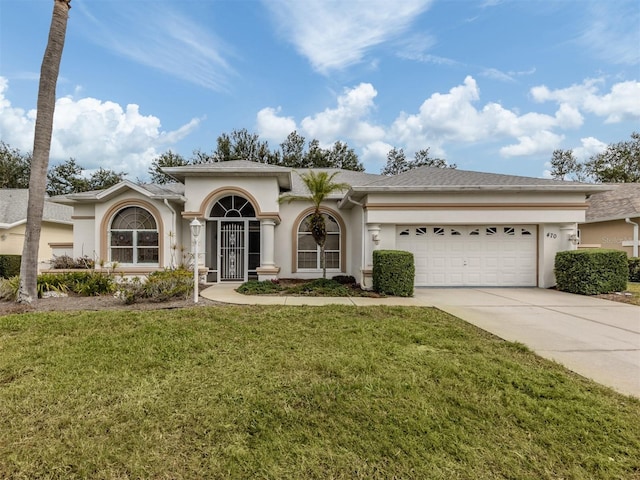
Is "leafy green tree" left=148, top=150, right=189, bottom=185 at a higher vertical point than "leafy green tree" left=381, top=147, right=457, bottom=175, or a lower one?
lower

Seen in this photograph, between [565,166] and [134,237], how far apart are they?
137 ft

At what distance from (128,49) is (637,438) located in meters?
16.3

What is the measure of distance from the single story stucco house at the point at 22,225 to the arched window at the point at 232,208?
29.4 ft

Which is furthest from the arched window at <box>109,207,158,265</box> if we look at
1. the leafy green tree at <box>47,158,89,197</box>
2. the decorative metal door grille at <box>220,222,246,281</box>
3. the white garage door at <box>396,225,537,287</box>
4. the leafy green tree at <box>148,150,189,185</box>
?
the leafy green tree at <box>47,158,89,197</box>

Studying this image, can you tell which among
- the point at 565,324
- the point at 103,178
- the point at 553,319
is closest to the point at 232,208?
the point at 553,319

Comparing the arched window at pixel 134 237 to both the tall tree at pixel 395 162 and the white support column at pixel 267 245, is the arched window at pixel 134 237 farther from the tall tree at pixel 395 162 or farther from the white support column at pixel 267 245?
the tall tree at pixel 395 162

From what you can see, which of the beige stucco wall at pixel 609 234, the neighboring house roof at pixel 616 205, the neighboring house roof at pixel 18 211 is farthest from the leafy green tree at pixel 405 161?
the neighboring house roof at pixel 18 211

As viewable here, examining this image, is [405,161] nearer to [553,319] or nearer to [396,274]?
[396,274]

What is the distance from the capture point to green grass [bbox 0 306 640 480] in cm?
257

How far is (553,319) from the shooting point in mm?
6992

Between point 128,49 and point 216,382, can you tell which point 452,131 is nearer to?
point 128,49

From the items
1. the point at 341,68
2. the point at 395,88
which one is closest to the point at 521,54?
the point at 395,88

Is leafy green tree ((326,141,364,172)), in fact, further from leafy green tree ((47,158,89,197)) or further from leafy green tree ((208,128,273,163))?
leafy green tree ((47,158,89,197))

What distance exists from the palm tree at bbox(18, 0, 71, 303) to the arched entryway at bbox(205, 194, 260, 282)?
560 centimetres
